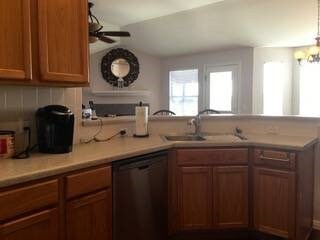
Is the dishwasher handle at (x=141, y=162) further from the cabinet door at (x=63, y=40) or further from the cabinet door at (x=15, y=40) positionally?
the cabinet door at (x=15, y=40)

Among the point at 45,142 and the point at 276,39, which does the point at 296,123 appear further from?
the point at 276,39

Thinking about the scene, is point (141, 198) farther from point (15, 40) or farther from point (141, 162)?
point (15, 40)

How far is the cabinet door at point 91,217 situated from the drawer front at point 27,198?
0.15m

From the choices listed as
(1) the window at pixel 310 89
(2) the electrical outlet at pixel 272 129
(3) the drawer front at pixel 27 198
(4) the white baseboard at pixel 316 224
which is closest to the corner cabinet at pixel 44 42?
(3) the drawer front at pixel 27 198

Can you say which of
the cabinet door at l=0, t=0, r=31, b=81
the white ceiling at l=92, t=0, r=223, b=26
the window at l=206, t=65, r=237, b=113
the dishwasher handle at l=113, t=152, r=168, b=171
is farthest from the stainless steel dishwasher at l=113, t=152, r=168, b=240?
the window at l=206, t=65, r=237, b=113

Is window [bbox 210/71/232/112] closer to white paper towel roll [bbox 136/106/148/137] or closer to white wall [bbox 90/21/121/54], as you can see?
white wall [bbox 90/21/121/54]

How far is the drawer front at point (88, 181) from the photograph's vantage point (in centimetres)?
165

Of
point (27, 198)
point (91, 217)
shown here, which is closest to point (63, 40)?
point (27, 198)

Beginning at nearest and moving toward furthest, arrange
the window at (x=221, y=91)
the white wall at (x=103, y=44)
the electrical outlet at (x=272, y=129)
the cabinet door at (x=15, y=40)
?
the cabinet door at (x=15, y=40)
the electrical outlet at (x=272, y=129)
the white wall at (x=103, y=44)
the window at (x=221, y=91)

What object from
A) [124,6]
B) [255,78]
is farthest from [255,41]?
[124,6]

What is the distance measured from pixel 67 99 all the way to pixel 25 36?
731mm

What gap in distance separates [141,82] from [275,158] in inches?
228

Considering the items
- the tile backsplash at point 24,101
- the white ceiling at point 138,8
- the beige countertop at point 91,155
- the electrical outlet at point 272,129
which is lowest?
the beige countertop at point 91,155

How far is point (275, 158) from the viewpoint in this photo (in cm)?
233
